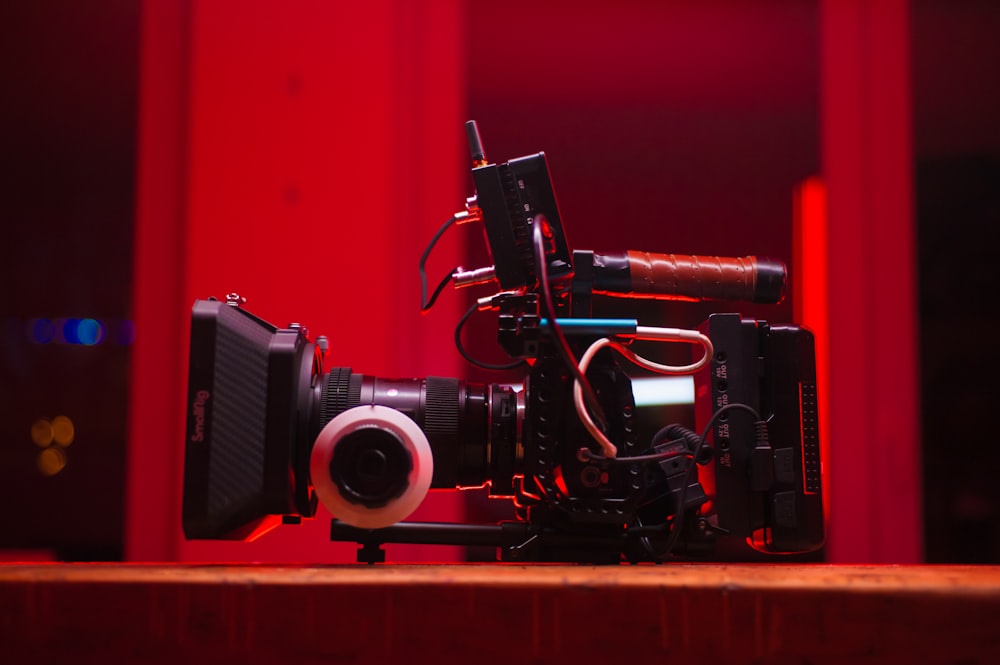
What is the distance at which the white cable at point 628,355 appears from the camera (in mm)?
936

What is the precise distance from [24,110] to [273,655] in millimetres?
3226

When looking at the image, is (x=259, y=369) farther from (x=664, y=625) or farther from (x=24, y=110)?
(x=24, y=110)

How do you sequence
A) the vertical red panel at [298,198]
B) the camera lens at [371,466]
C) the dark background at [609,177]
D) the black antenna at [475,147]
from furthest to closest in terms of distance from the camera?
the dark background at [609,177] → the vertical red panel at [298,198] → the black antenna at [475,147] → the camera lens at [371,466]

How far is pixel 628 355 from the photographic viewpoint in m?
1.02

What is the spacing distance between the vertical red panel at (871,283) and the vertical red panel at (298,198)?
36.8 inches

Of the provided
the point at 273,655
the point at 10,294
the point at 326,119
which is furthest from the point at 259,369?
the point at 10,294

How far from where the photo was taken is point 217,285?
68.5 inches

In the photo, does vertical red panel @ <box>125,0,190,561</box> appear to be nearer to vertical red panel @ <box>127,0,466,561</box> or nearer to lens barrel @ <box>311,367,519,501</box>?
vertical red panel @ <box>127,0,466,561</box>

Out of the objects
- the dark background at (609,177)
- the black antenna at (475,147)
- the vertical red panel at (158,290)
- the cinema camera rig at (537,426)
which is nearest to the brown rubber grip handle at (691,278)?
the cinema camera rig at (537,426)

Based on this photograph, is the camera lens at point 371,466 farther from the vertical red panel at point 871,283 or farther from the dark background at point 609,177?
the vertical red panel at point 871,283

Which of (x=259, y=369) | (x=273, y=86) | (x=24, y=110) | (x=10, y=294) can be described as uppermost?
(x=24, y=110)

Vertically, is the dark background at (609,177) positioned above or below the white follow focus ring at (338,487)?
above

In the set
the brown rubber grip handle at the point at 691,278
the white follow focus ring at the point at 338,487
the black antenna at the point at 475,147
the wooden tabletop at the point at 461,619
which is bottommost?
the wooden tabletop at the point at 461,619

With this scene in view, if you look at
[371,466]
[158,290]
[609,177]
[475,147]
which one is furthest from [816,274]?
[158,290]
